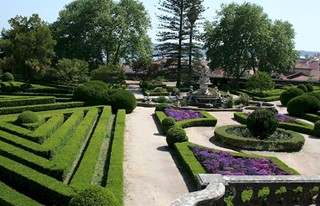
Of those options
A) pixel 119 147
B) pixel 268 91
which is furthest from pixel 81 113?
pixel 268 91

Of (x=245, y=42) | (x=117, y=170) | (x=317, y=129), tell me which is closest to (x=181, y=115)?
(x=317, y=129)

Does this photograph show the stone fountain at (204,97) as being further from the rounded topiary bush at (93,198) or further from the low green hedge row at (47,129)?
the rounded topiary bush at (93,198)

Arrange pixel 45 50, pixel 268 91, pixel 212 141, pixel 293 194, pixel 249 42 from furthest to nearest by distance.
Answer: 1. pixel 249 42
2. pixel 268 91
3. pixel 45 50
4. pixel 212 141
5. pixel 293 194

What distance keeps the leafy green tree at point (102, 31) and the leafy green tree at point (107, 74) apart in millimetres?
8750

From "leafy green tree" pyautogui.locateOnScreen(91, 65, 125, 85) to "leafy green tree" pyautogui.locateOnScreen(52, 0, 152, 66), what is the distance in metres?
8.75

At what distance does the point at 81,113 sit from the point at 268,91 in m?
28.8

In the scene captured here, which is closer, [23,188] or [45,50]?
[23,188]

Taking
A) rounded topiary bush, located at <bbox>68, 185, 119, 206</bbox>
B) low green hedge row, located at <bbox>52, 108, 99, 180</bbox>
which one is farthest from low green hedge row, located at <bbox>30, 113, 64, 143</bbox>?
rounded topiary bush, located at <bbox>68, 185, 119, 206</bbox>

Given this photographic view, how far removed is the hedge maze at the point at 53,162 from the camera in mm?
10609

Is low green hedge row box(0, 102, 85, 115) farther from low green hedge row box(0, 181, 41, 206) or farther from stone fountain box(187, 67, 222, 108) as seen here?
low green hedge row box(0, 181, 41, 206)

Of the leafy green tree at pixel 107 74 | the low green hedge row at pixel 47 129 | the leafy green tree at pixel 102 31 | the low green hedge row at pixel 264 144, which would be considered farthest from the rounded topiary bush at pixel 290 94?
the leafy green tree at pixel 102 31

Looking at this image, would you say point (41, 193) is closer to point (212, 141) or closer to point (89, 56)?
point (212, 141)

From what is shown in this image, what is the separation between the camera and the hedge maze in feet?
34.8

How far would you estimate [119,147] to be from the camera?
15.6m
